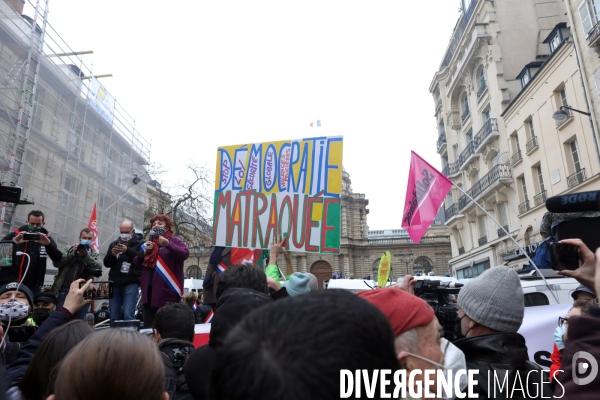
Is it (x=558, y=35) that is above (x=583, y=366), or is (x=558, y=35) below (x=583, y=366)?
above

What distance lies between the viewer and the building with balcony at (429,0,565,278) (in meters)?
24.2

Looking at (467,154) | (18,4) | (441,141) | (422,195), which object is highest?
(18,4)

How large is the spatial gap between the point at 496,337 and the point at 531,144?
21.8 m

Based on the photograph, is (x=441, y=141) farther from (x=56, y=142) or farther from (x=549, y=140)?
(x=56, y=142)

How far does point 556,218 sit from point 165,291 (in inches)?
159

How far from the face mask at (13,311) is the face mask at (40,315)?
1.00 m

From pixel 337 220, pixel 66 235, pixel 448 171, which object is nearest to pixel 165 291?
pixel 337 220

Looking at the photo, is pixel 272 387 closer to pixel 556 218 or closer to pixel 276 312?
pixel 276 312

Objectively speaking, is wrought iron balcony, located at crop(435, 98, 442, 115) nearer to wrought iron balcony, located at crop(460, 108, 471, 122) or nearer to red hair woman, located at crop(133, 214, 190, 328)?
wrought iron balcony, located at crop(460, 108, 471, 122)

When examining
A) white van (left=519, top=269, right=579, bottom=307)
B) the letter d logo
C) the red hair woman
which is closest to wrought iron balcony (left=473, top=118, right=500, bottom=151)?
white van (left=519, top=269, right=579, bottom=307)

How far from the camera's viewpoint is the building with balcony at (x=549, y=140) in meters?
17.2

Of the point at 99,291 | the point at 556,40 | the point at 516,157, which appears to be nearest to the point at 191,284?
the point at 99,291

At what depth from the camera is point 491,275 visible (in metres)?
2.36

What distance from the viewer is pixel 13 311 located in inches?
132
